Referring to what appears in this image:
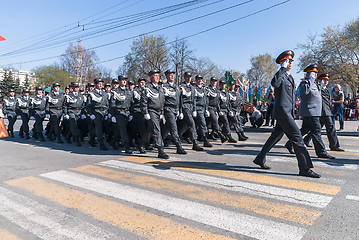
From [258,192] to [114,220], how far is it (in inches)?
Answer: 81.6

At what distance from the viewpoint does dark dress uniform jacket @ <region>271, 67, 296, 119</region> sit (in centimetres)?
476

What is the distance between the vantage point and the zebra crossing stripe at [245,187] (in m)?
3.62

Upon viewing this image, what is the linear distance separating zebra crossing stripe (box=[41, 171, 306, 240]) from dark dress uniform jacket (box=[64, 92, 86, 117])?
16.9ft

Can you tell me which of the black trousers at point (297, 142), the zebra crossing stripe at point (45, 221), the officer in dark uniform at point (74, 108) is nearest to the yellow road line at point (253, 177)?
the black trousers at point (297, 142)

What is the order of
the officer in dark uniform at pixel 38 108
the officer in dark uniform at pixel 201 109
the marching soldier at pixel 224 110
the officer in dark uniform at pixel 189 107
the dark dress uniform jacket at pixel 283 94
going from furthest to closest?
1. the officer in dark uniform at pixel 38 108
2. the marching soldier at pixel 224 110
3. the officer in dark uniform at pixel 201 109
4. the officer in dark uniform at pixel 189 107
5. the dark dress uniform jacket at pixel 283 94

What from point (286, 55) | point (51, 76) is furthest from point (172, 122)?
point (51, 76)

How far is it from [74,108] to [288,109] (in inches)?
287

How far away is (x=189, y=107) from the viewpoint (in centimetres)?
756

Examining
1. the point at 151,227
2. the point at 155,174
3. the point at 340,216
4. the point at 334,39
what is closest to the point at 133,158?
the point at 155,174

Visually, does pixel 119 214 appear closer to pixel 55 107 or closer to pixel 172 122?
pixel 172 122

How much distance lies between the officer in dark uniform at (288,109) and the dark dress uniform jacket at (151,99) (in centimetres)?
280

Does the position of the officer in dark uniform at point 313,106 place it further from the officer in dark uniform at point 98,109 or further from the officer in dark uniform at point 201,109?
the officer in dark uniform at point 98,109

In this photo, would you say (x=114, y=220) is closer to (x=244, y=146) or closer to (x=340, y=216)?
(x=340, y=216)

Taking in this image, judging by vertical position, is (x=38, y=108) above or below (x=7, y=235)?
above
